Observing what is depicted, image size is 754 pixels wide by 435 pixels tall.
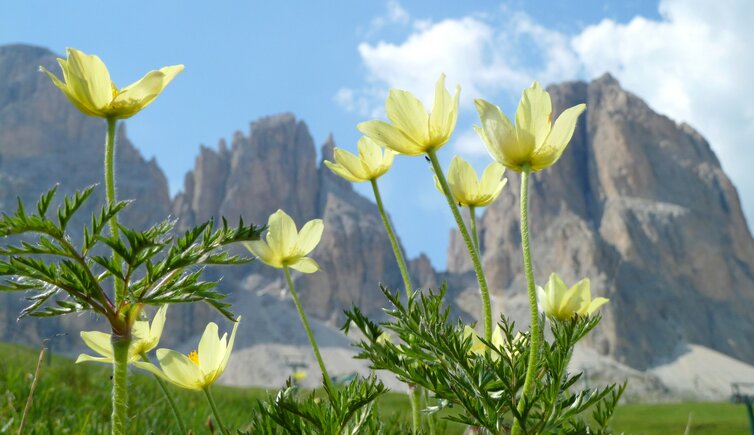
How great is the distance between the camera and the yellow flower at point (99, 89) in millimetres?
1223

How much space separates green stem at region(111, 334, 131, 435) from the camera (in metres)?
1.03

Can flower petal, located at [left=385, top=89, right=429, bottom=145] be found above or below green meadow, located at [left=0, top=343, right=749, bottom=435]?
above

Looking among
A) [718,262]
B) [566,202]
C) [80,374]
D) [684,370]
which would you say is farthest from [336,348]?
[80,374]

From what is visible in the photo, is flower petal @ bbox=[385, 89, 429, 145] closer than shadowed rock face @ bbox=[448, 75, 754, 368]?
Yes

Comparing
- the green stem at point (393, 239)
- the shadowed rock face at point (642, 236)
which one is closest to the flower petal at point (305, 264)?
the green stem at point (393, 239)

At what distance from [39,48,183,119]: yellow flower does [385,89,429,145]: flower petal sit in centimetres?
52

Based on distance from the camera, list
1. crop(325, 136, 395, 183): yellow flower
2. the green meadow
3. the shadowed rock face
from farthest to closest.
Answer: the shadowed rock face
the green meadow
crop(325, 136, 395, 183): yellow flower

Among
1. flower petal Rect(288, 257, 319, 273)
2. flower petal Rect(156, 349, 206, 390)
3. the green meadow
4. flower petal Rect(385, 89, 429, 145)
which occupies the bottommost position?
the green meadow

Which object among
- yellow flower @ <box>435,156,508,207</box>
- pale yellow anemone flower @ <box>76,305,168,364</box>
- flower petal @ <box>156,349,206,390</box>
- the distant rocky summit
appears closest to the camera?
flower petal @ <box>156,349,206,390</box>

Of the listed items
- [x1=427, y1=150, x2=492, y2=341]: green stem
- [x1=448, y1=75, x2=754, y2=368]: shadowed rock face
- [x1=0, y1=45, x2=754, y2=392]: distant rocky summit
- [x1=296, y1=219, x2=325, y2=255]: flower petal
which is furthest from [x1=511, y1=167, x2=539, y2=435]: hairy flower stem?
[x1=448, y1=75, x2=754, y2=368]: shadowed rock face

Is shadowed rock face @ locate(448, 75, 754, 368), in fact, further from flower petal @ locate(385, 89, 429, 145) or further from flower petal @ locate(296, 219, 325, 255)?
flower petal @ locate(385, 89, 429, 145)

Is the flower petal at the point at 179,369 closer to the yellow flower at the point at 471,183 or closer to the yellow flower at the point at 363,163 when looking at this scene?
the yellow flower at the point at 363,163

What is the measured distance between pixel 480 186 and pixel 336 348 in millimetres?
110763

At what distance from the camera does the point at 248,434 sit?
1.18 m
